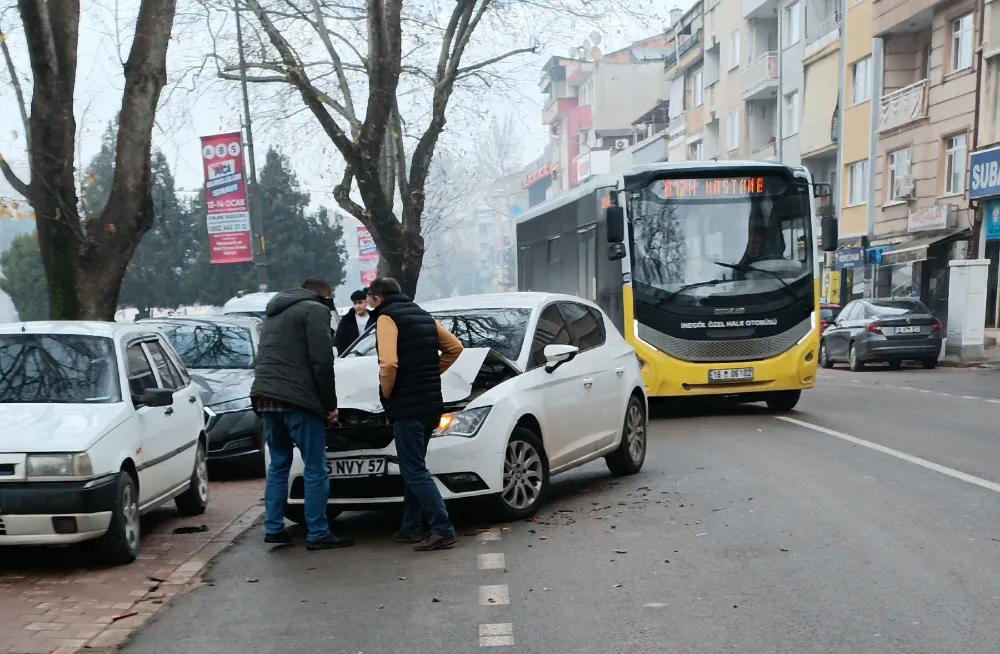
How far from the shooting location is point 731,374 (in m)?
15.2

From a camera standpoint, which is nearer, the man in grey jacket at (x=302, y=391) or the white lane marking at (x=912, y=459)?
the man in grey jacket at (x=302, y=391)

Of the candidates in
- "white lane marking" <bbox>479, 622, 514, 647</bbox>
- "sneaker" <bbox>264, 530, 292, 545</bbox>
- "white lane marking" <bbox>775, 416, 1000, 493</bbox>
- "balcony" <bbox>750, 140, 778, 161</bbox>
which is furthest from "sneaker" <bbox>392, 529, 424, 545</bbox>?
"balcony" <bbox>750, 140, 778, 161</bbox>

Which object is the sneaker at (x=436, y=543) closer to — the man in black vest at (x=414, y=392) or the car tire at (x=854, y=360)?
the man in black vest at (x=414, y=392)

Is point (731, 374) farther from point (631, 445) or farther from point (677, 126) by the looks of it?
point (677, 126)

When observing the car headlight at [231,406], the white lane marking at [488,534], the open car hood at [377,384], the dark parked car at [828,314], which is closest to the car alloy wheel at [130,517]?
the open car hood at [377,384]

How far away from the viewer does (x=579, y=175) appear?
296ft

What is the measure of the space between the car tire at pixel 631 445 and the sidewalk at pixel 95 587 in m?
3.10

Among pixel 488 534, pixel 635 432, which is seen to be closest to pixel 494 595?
pixel 488 534

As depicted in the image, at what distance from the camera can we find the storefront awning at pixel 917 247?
108ft

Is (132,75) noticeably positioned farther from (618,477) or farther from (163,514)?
(618,477)

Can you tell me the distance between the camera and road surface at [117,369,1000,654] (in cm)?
545

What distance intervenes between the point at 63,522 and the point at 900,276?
3393cm

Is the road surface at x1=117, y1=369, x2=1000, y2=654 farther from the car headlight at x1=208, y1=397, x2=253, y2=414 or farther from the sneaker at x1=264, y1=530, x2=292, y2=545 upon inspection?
the car headlight at x1=208, y1=397, x2=253, y2=414

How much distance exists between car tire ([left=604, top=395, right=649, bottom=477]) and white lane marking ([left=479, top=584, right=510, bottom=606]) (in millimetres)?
4032
